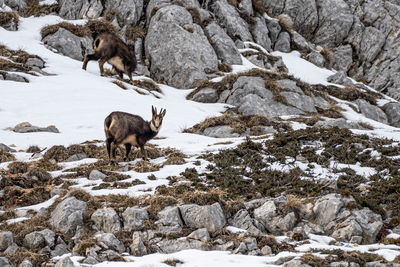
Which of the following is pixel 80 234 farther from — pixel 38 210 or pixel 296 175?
pixel 296 175

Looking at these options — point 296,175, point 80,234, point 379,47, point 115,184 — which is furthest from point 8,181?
point 379,47

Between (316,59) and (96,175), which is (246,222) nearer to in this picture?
(96,175)

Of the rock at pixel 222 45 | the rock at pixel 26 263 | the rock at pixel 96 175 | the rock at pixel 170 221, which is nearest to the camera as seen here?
the rock at pixel 26 263

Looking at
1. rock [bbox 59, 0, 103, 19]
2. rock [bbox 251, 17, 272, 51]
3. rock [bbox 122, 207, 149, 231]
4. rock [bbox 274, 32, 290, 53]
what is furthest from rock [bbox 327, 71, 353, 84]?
rock [bbox 122, 207, 149, 231]

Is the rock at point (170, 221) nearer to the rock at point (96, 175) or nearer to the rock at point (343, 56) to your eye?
the rock at point (96, 175)

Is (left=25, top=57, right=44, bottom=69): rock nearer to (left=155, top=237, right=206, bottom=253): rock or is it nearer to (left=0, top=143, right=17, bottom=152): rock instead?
(left=0, top=143, right=17, bottom=152): rock

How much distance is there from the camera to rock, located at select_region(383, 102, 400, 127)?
25122 millimetres

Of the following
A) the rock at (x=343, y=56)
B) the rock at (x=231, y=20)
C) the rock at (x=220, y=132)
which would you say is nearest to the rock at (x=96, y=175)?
the rock at (x=220, y=132)

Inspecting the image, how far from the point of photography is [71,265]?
6.25 meters

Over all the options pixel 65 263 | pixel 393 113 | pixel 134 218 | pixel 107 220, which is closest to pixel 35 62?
pixel 107 220

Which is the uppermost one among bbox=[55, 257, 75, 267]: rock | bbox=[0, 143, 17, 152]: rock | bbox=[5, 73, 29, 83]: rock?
bbox=[5, 73, 29, 83]: rock

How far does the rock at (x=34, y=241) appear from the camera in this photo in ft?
23.5

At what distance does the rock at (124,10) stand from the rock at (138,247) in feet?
79.3

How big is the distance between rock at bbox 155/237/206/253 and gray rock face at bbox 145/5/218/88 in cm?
1866
